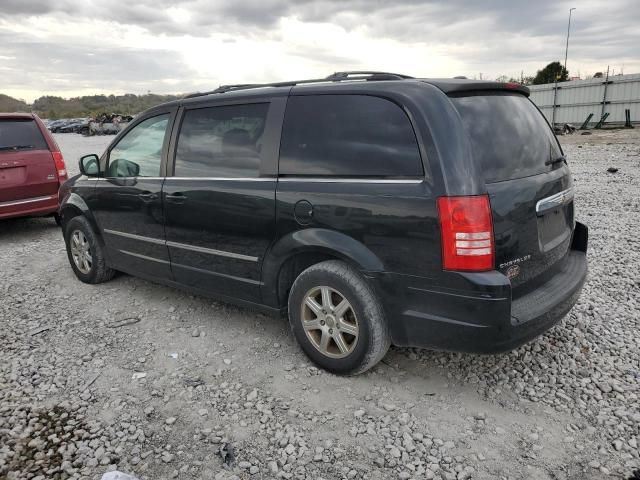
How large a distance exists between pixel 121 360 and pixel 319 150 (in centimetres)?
211

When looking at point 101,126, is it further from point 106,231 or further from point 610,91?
point 106,231

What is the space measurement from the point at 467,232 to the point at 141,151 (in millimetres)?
3069

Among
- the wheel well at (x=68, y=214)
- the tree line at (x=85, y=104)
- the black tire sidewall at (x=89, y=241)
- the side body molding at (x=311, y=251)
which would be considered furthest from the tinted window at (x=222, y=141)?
the tree line at (x=85, y=104)

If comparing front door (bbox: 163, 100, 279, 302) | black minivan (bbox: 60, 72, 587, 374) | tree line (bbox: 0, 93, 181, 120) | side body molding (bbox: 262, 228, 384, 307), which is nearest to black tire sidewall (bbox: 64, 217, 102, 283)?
black minivan (bbox: 60, 72, 587, 374)

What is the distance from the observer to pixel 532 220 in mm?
2953

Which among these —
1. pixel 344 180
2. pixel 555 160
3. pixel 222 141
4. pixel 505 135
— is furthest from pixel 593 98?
pixel 344 180

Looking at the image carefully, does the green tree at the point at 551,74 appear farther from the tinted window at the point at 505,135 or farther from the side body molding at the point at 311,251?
the side body molding at the point at 311,251

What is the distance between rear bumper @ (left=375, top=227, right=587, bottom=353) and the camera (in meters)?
2.68

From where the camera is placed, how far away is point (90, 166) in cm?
484

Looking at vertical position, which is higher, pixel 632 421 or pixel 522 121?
pixel 522 121

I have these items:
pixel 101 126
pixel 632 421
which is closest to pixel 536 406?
pixel 632 421

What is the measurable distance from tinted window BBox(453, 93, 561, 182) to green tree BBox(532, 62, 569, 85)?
42075mm

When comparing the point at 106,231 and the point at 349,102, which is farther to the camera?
the point at 106,231

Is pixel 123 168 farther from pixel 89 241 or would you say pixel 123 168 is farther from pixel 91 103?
pixel 91 103
